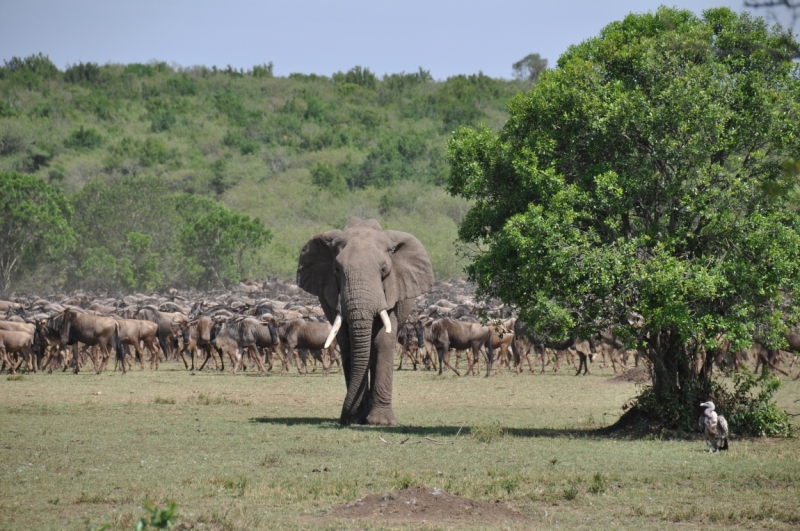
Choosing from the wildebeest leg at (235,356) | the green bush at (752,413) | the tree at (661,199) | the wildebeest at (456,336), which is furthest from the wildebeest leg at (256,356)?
the green bush at (752,413)

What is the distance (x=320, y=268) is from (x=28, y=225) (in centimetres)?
5076

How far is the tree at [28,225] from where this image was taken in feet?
199

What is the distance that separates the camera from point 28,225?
6219cm

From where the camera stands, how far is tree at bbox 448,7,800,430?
41.3 feet

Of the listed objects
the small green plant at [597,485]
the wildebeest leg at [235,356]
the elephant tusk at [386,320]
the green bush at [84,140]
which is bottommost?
the small green plant at [597,485]

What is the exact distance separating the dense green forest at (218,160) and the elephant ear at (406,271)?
164ft

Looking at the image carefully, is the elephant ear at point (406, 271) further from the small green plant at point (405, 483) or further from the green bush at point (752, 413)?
the small green plant at point (405, 483)

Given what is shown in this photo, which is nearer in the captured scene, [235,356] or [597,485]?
[597,485]

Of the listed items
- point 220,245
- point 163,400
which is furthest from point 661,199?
point 220,245

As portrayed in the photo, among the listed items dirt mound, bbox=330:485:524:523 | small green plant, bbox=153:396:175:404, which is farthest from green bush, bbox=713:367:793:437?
small green plant, bbox=153:396:175:404

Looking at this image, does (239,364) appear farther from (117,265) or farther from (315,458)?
(117,265)

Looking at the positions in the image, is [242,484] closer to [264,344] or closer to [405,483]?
[405,483]

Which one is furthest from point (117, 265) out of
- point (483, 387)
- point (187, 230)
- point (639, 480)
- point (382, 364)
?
point (639, 480)

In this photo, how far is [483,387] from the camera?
919 inches
